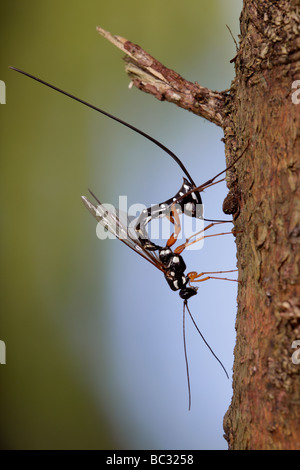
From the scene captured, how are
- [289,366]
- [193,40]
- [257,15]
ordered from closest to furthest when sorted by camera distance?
[289,366] < [257,15] < [193,40]

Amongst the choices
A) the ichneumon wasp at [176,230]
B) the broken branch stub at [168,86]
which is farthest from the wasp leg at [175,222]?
the broken branch stub at [168,86]

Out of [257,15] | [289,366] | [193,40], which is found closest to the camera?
[289,366]

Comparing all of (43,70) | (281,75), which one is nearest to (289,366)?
(281,75)

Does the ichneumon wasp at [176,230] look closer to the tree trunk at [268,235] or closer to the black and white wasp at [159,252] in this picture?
the black and white wasp at [159,252]

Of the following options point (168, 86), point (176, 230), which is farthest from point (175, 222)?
point (168, 86)

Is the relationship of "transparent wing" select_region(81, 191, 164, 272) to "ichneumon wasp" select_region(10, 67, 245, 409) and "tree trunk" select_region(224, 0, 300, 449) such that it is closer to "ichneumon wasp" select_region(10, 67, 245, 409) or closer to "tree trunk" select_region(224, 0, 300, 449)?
"ichneumon wasp" select_region(10, 67, 245, 409)

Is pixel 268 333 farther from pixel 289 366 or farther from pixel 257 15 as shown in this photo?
pixel 257 15

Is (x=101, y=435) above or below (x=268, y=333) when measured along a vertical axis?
below
